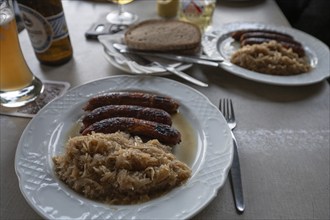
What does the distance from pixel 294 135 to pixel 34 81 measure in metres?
1.03

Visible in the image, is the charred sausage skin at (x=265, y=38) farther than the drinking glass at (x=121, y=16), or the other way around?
the drinking glass at (x=121, y=16)

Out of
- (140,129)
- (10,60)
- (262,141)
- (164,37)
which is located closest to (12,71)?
(10,60)

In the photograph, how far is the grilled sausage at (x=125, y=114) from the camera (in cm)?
100

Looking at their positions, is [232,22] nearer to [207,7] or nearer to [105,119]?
[207,7]

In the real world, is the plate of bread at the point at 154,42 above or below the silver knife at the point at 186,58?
above

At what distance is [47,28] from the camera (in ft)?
4.16

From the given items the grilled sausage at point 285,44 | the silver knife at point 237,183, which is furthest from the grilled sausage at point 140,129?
the grilled sausage at point 285,44

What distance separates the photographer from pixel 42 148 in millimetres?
930

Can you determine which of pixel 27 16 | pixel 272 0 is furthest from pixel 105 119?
pixel 272 0

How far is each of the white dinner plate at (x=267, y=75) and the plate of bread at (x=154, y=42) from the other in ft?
0.29

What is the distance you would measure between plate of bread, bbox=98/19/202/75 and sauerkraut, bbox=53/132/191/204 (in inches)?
19.3

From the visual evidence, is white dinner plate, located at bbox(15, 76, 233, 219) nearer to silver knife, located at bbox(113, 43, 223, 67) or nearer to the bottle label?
silver knife, located at bbox(113, 43, 223, 67)

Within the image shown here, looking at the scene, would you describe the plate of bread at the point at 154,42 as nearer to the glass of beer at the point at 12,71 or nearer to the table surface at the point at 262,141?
the table surface at the point at 262,141

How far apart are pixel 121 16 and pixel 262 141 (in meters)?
1.19
